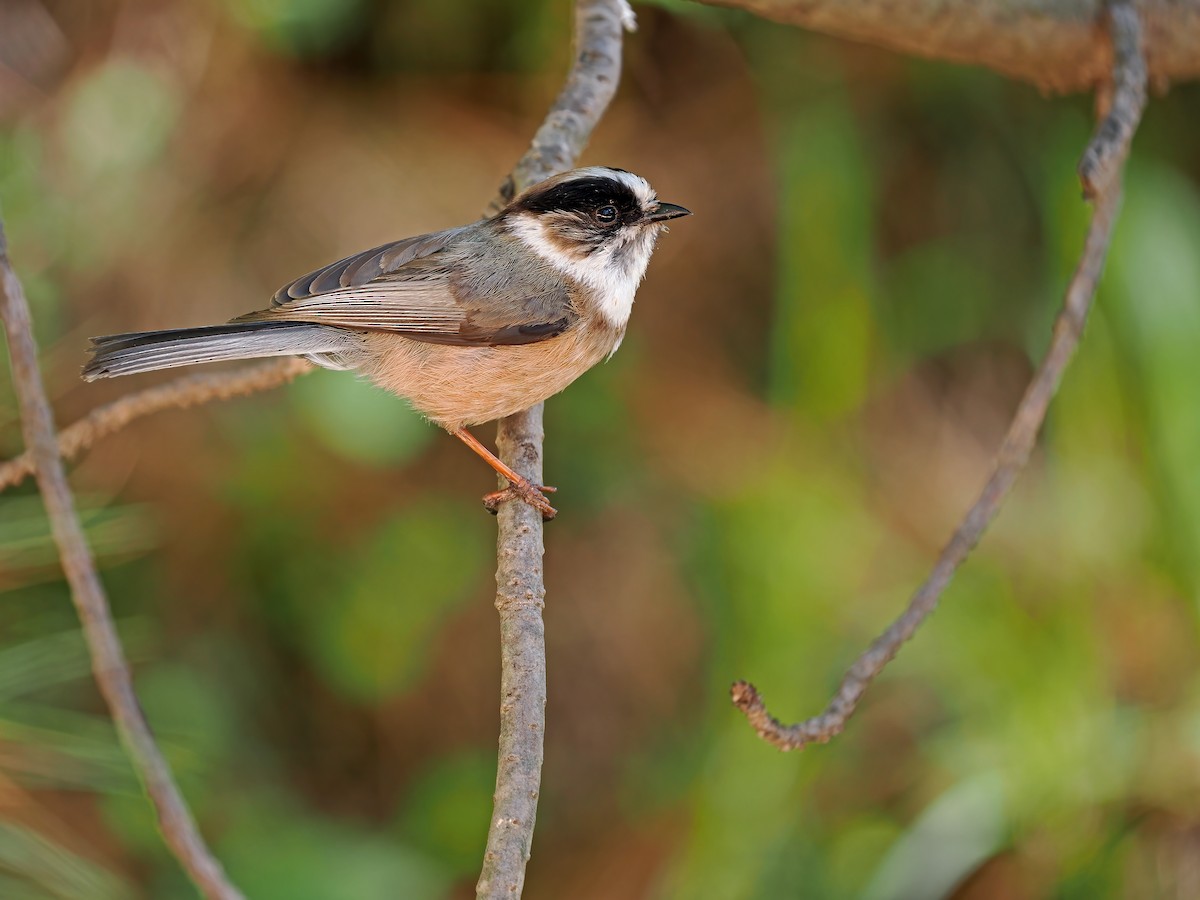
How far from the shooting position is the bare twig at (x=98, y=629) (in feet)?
3.97

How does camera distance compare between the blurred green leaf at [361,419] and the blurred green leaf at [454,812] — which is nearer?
the blurred green leaf at [361,419]

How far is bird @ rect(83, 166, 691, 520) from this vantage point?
9.61 ft

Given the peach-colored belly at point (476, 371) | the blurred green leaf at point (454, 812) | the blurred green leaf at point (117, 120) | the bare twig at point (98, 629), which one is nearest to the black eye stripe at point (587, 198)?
the peach-colored belly at point (476, 371)

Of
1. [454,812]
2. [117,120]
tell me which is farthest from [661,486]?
[117,120]

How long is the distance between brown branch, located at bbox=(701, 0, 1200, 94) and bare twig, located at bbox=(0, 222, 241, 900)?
188 centimetres

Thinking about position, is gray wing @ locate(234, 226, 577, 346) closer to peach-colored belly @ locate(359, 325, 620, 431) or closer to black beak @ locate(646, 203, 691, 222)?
peach-colored belly @ locate(359, 325, 620, 431)

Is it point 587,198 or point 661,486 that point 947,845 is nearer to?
point 661,486

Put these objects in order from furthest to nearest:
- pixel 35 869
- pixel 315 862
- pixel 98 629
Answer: pixel 315 862 < pixel 35 869 < pixel 98 629

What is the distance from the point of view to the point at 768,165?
14.8ft

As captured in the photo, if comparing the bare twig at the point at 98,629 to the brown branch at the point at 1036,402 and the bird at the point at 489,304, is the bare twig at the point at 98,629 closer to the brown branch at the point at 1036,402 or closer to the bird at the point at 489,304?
the brown branch at the point at 1036,402

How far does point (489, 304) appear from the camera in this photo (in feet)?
9.94

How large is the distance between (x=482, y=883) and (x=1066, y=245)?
3.17 m

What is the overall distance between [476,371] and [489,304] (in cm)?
20

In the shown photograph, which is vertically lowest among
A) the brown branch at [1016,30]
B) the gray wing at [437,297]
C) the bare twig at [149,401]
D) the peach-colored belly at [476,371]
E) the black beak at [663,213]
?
the bare twig at [149,401]
